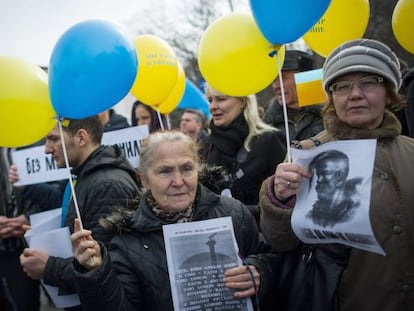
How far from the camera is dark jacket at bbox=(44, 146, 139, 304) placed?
2.35 meters

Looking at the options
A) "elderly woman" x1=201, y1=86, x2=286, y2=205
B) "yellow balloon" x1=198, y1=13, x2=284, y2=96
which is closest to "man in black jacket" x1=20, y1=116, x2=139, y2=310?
"elderly woman" x1=201, y1=86, x2=286, y2=205

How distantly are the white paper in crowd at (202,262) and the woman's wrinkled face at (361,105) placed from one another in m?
0.67

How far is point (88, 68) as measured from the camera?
86.0 inches

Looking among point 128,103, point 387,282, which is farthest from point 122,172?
point 128,103

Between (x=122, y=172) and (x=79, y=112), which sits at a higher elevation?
(x=79, y=112)

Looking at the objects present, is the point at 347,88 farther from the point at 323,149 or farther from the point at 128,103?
the point at 128,103

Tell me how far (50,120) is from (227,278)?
50.6 inches

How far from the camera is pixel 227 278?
1.87 meters

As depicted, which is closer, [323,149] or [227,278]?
[323,149]

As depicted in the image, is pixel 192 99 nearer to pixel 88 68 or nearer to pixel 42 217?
pixel 42 217

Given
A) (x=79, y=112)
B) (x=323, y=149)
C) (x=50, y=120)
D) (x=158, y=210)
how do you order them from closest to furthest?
1. (x=323, y=149)
2. (x=158, y=210)
3. (x=79, y=112)
4. (x=50, y=120)

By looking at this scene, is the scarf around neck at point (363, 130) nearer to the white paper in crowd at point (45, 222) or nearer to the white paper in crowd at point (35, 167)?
the white paper in crowd at point (45, 222)

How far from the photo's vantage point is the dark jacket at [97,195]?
7.72 ft

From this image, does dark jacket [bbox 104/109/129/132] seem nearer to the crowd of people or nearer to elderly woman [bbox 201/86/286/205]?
elderly woman [bbox 201/86/286/205]
